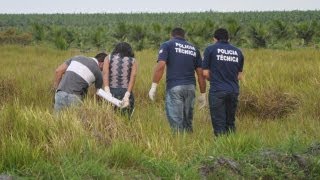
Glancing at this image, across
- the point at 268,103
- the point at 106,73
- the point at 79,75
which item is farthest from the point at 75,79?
the point at 268,103

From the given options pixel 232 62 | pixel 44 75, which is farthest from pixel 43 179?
pixel 44 75

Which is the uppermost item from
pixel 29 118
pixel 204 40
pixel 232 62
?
pixel 232 62

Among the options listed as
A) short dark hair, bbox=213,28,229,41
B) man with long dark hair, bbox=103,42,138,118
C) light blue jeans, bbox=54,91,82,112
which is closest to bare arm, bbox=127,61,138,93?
man with long dark hair, bbox=103,42,138,118

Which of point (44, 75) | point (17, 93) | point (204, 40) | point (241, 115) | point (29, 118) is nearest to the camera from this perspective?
point (29, 118)

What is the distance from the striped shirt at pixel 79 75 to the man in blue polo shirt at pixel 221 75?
1567 millimetres

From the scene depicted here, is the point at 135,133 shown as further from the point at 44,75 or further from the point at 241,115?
the point at 44,75

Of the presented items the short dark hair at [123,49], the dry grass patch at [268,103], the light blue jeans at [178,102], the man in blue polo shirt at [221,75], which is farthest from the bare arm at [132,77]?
the dry grass patch at [268,103]

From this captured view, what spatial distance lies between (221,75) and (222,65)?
0.14 metres

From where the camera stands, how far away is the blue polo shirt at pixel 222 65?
296 inches

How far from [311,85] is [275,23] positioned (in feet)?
85.4

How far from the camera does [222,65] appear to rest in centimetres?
753

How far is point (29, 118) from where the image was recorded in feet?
20.2

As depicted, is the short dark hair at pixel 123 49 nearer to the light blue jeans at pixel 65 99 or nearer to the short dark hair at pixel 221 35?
the light blue jeans at pixel 65 99

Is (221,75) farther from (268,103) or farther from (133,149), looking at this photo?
(268,103)
